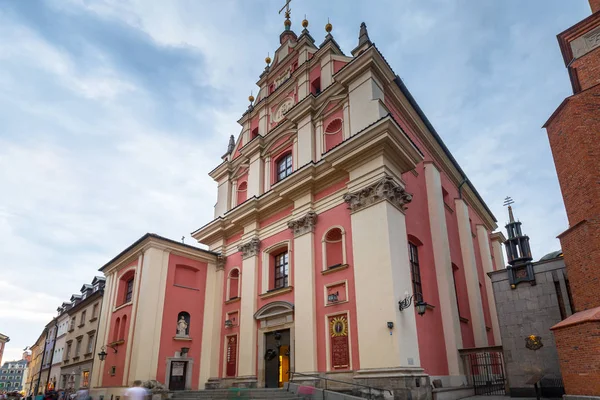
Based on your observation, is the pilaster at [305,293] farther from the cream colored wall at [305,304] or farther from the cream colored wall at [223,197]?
the cream colored wall at [223,197]

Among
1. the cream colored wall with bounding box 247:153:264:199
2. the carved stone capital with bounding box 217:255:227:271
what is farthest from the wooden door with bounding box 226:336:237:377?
the cream colored wall with bounding box 247:153:264:199

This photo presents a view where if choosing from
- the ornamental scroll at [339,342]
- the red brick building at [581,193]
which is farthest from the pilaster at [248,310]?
the red brick building at [581,193]

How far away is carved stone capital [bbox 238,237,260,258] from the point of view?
19156 millimetres

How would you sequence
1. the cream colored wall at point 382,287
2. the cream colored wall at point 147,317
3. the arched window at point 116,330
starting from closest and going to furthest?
1. the cream colored wall at point 382,287
2. the cream colored wall at point 147,317
3. the arched window at point 116,330

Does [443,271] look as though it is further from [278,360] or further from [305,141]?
[305,141]

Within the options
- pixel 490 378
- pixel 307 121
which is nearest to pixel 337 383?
pixel 490 378

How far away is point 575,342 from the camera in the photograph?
374 inches

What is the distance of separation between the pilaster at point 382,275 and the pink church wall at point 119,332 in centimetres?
1124

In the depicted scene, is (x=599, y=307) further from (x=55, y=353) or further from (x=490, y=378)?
(x=55, y=353)

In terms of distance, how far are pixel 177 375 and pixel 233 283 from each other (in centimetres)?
495

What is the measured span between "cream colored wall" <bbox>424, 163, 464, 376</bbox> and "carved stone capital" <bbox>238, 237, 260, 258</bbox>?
8086 mm

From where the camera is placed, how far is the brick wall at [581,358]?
8.99 m

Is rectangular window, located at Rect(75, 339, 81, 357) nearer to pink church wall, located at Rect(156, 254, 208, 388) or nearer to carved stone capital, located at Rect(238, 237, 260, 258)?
pink church wall, located at Rect(156, 254, 208, 388)

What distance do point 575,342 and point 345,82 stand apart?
12.8m
